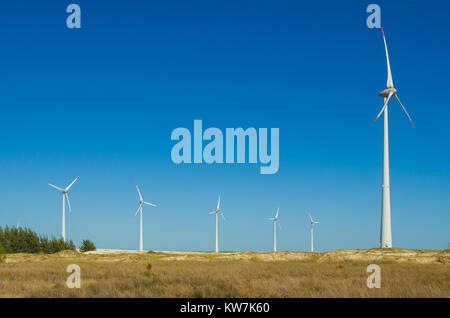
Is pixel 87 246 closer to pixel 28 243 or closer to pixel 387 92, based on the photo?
pixel 28 243

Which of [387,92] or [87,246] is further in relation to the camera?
[87,246]

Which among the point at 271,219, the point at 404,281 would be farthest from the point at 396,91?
the point at 404,281

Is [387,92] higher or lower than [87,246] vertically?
higher

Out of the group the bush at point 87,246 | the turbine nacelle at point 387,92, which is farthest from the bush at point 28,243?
the turbine nacelle at point 387,92

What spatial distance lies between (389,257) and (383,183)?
1609 cm

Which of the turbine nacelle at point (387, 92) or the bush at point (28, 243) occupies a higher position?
the turbine nacelle at point (387, 92)

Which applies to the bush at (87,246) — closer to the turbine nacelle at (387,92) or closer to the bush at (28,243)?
the bush at (28,243)

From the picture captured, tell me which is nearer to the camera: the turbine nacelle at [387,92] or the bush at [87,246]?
the turbine nacelle at [387,92]

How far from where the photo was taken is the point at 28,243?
79.9m

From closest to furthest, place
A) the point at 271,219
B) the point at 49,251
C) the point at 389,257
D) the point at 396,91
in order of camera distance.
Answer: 1. the point at 389,257
2. the point at 396,91
3. the point at 49,251
4. the point at 271,219

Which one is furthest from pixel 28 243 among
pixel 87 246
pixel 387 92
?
pixel 387 92

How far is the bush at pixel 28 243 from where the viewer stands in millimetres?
78150
